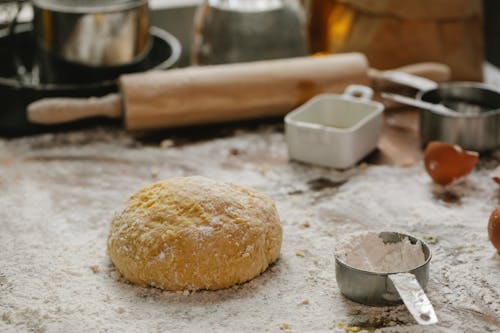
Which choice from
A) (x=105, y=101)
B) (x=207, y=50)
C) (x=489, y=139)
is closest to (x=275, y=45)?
(x=207, y=50)

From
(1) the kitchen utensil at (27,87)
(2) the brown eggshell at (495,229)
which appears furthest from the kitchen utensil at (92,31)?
(2) the brown eggshell at (495,229)

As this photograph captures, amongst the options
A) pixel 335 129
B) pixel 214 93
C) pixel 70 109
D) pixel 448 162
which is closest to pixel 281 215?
pixel 335 129

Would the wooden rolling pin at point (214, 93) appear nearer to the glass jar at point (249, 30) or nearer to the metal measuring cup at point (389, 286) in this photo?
the glass jar at point (249, 30)

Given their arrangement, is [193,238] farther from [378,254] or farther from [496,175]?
[496,175]

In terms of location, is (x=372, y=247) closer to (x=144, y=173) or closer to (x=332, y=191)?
(x=332, y=191)

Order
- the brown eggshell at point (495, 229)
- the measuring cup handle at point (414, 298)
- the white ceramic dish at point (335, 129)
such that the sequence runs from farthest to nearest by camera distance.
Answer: the white ceramic dish at point (335, 129) → the brown eggshell at point (495, 229) → the measuring cup handle at point (414, 298)

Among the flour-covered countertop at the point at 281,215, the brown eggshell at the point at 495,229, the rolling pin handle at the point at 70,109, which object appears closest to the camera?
the flour-covered countertop at the point at 281,215

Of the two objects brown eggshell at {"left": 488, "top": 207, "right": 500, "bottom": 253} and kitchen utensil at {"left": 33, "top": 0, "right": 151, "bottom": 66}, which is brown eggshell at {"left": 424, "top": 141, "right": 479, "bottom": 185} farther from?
kitchen utensil at {"left": 33, "top": 0, "right": 151, "bottom": 66}
